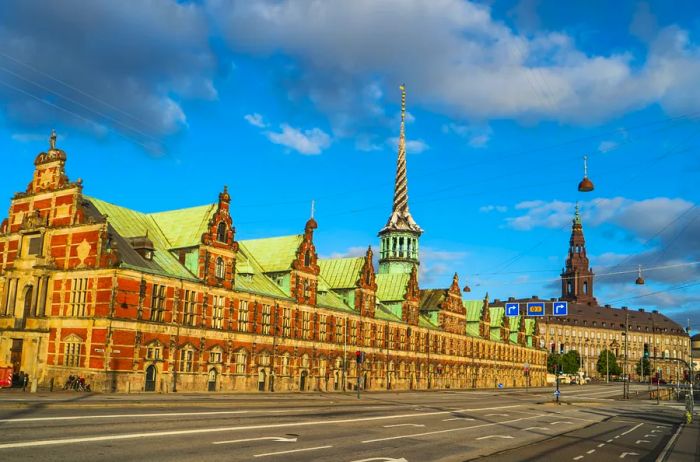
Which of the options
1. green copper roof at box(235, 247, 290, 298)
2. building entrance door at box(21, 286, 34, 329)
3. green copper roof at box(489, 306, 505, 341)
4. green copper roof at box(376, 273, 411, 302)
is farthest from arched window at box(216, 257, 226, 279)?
green copper roof at box(489, 306, 505, 341)

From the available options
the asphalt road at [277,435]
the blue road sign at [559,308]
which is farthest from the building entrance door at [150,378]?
the blue road sign at [559,308]

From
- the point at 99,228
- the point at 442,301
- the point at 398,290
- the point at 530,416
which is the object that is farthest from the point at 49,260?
the point at 442,301

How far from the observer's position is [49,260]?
56.5 metres

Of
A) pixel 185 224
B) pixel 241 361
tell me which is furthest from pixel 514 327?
pixel 185 224

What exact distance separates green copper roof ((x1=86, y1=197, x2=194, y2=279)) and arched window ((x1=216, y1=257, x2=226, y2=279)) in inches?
117

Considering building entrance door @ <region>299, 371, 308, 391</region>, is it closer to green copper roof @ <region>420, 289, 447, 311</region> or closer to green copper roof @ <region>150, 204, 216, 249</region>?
green copper roof @ <region>150, 204, 216, 249</region>

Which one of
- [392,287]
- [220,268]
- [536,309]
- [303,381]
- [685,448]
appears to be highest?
[392,287]

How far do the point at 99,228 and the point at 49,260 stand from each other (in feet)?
20.5

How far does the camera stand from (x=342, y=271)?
91.4 m

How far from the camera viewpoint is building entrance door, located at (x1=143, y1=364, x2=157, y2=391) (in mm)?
54406

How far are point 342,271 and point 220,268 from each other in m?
30.2

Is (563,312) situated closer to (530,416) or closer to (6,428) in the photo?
(530,416)

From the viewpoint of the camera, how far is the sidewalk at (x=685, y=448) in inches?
1045

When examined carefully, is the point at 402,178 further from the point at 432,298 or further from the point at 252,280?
the point at 252,280
